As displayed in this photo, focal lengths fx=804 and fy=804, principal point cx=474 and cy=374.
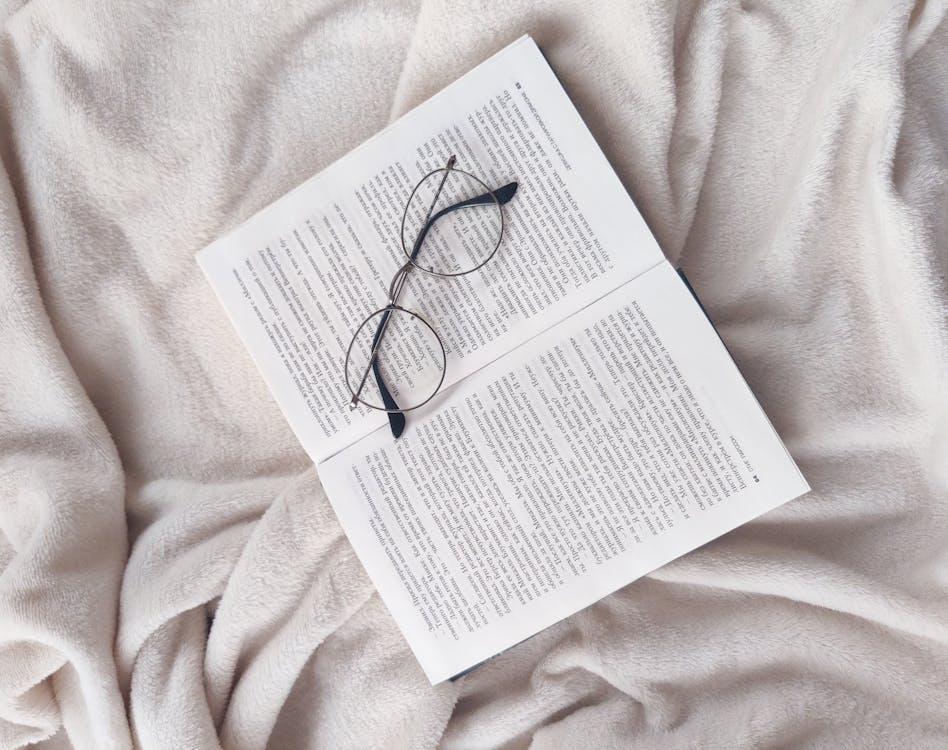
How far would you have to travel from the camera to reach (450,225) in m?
0.67

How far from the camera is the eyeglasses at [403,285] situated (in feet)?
2.20

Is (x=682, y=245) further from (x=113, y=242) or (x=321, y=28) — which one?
(x=113, y=242)

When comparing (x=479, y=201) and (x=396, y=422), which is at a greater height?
(x=479, y=201)

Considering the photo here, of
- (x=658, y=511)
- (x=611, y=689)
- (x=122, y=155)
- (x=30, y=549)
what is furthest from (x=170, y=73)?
(x=611, y=689)

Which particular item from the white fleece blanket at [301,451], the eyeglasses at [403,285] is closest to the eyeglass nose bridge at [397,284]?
the eyeglasses at [403,285]

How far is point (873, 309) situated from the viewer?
0.71m

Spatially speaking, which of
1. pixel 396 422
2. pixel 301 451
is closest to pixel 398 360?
pixel 396 422

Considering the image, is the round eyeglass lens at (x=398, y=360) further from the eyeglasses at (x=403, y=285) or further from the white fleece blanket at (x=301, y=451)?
the white fleece blanket at (x=301, y=451)

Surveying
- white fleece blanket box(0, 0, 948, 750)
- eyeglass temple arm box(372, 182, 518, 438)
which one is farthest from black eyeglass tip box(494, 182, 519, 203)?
white fleece blanket box(0, 0, 948, 750)

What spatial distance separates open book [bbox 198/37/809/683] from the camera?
0.66 m

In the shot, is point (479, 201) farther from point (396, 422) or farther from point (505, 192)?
point (396, 422)

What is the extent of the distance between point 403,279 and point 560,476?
0.69 feet

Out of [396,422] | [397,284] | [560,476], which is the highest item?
[397,284]

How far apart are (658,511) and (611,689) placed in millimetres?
179
